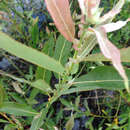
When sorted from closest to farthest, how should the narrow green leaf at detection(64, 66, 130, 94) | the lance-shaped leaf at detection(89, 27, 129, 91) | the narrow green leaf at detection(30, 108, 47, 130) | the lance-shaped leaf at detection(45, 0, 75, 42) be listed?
1. the lance-shaped leaf at detection(89, 27, 129, 91)
2. the lance-shaped leaf at detection(45, 0, 75, 42)
3. the narrow green leaf at detection(64, 66, 130, 94)
4. the narrow green leaf at detection(30, 108, 47, 130)

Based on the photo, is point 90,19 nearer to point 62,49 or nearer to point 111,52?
point 111,52

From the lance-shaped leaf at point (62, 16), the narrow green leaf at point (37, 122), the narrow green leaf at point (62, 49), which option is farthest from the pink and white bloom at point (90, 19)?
the narrow green leaf at point (37, 122)

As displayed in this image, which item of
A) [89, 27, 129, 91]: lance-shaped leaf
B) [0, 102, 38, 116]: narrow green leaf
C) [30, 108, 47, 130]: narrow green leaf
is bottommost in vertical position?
[30, 108, 47, 130]: narrow green leaf

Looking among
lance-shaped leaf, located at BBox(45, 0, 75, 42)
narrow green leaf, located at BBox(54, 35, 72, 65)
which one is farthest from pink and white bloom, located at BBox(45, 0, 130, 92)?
narrow green leaf, located at BBox(54, 35, 72, 65)

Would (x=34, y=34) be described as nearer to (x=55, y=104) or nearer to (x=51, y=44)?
(x=51, y=44)

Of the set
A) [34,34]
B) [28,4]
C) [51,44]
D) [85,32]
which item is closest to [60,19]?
[85,32]

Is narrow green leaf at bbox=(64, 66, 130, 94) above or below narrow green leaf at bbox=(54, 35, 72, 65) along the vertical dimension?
below

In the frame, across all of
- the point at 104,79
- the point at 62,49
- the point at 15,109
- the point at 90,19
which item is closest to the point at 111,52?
the point at 90,19

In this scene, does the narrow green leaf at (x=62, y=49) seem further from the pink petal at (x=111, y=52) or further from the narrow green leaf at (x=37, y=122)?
the pink petal at (x=111, y=52)

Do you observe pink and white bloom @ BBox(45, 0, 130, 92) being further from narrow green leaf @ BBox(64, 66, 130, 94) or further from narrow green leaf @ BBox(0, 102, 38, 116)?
narrow green leaf @ BBox(0, 102, 38, 116)
